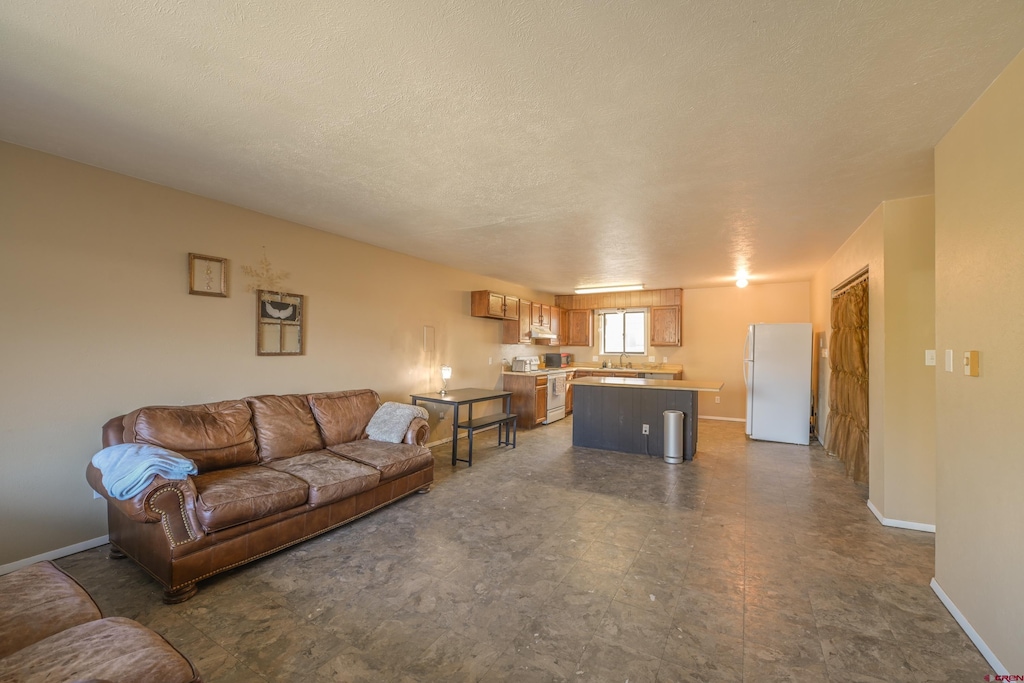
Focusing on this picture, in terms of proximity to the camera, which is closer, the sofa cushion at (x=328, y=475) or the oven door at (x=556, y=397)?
the sofa cushion at (x=328, y=475)

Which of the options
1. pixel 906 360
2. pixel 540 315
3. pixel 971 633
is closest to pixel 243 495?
pixel 971 633

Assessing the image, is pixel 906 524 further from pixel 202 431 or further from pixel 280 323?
pixel 280 323

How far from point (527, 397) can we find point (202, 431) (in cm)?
462

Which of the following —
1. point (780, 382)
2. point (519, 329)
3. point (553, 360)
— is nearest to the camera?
point (780, 382)

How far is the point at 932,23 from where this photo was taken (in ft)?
4.61

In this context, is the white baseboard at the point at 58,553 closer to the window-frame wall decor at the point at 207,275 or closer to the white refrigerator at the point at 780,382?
the window-frame wall decor at the point at 207,275

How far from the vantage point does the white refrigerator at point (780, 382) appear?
5574 mm

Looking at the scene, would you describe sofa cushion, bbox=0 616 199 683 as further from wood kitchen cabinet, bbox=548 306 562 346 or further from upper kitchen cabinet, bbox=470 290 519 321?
wood kitchen cabinet, bbox=548 306 562 346

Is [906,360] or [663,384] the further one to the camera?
[663,384]

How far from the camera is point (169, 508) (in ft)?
7.23

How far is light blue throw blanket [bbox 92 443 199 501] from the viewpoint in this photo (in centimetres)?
221

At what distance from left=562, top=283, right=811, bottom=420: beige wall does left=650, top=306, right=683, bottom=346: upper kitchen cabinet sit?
0.17 metres

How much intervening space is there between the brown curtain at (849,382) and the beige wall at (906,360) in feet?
1.90

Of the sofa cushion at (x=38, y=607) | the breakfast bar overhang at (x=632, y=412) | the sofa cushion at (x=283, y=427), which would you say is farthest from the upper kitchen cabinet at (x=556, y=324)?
the sofa cushion at (x=38, y=607)
